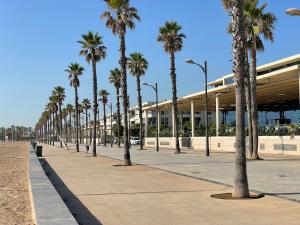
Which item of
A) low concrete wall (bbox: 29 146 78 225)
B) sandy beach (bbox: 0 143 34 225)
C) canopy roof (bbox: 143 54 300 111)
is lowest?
sandy beach (bbox: 0 143 34 225)

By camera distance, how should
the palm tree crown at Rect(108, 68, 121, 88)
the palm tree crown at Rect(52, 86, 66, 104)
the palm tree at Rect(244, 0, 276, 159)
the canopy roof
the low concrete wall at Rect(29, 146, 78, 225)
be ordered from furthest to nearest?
the palm tree crown at Rect(52, 86, 66, 104), the palm tree crown at Rect(108, 68, 121, 88), the canopy roof, the palm tree at Rect(244, 0, 276, 159), the low concrete wall at Rect(29, 146, 78, 225)

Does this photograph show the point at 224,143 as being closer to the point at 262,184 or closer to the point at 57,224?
the point at 262,184

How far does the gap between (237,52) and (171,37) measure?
3817 centimetres

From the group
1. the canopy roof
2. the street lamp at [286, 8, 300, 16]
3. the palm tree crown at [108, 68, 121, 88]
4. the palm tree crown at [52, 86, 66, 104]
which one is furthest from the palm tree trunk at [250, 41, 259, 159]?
the palm tree crown at [52, 86, 66, 104]

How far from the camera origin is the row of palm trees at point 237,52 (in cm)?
1416

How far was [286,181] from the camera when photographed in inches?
742

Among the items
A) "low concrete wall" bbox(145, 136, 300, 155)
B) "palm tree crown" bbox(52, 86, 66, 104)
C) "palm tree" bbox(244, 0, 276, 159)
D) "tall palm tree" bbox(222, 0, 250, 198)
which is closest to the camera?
"tall palm tree" bbox(222, 0, 250, 198)

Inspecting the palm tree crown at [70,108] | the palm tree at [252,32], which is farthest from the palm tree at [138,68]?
the palm tree crown at [70,108]

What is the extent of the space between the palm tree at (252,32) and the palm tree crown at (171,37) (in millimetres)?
17039

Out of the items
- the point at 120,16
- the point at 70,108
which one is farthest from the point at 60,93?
the point at 120,16

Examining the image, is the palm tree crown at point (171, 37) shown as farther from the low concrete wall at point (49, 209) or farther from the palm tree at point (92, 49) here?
the low concrete wall at point (49, 209)

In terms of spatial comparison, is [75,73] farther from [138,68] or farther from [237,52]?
[237,52]

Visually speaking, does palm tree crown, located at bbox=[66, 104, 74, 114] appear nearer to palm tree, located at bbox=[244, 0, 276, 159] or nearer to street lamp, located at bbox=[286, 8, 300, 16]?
palm tree, located at bbox=[244, 0, 276, 159]

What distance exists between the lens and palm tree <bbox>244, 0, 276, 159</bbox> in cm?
3422
